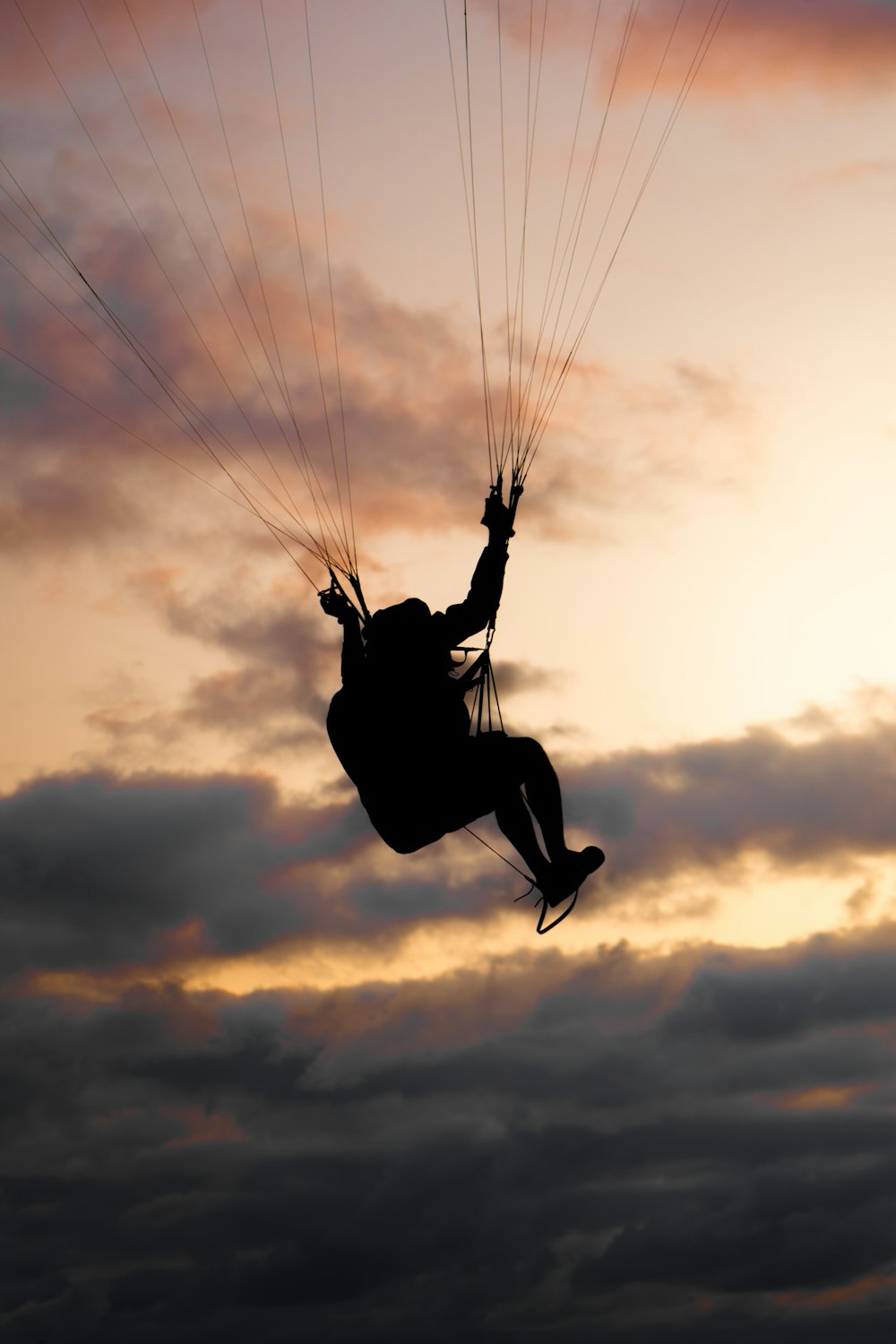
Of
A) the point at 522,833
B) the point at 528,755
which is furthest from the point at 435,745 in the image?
the point at 522,833

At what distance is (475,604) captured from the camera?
15266 millimetres

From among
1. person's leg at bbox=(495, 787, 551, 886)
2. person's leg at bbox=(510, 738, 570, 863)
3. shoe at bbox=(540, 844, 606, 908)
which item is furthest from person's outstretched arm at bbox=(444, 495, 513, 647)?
shoe at bbox=(540, 844, 606, 908)

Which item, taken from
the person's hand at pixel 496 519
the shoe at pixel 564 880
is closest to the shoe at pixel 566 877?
the shoe at pixel 564 880

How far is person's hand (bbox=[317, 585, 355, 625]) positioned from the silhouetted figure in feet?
0.38

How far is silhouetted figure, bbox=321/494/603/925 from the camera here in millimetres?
14914

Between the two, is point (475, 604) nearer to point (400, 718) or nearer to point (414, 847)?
point (400, 718)

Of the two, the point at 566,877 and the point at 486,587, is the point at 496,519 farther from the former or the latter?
the point at 566,877

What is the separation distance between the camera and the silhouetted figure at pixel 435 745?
1491 cm

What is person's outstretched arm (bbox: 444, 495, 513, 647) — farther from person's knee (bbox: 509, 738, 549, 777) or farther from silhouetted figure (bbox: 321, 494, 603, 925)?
person's knee (bbox: 509, 738, 549, 777)

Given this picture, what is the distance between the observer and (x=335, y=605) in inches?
617

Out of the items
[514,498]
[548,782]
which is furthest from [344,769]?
[514,498]

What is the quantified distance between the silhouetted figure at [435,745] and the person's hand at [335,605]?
0.12 meters

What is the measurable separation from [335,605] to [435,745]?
1.99 metres

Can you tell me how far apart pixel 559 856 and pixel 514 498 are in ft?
12.6
